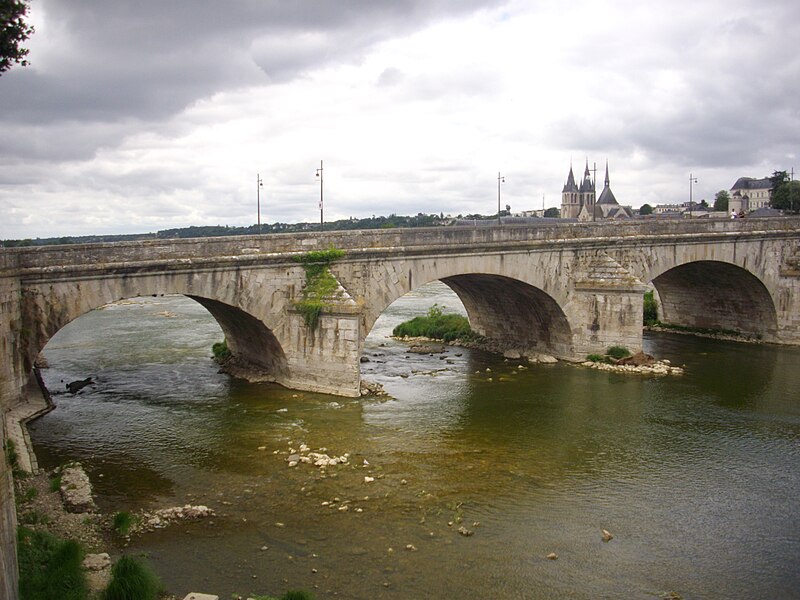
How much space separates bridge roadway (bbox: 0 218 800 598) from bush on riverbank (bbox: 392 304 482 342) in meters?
0.84

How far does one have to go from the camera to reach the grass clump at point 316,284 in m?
20.8

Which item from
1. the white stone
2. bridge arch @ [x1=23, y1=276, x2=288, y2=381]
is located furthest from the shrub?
the white stone

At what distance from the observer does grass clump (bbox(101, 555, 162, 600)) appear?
923 centimetres

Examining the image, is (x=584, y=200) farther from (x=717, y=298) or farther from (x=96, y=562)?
(x=96, y=562)

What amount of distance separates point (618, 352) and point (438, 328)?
909 cm

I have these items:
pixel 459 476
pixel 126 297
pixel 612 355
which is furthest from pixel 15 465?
pixel 612 355

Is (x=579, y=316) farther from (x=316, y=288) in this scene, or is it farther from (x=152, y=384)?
(x=152, y=384)

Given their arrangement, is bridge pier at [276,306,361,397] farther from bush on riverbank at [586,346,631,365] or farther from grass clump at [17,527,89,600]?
grass clump at [17,527,89,600]

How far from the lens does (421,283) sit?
23422mm

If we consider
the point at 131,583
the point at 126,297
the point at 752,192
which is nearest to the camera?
the point at 131,583

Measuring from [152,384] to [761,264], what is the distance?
25084mm

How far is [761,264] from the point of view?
102 feet

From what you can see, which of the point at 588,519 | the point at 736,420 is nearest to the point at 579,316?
the point at 736,420

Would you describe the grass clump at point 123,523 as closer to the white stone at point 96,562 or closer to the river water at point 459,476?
the river water at point 459,476
